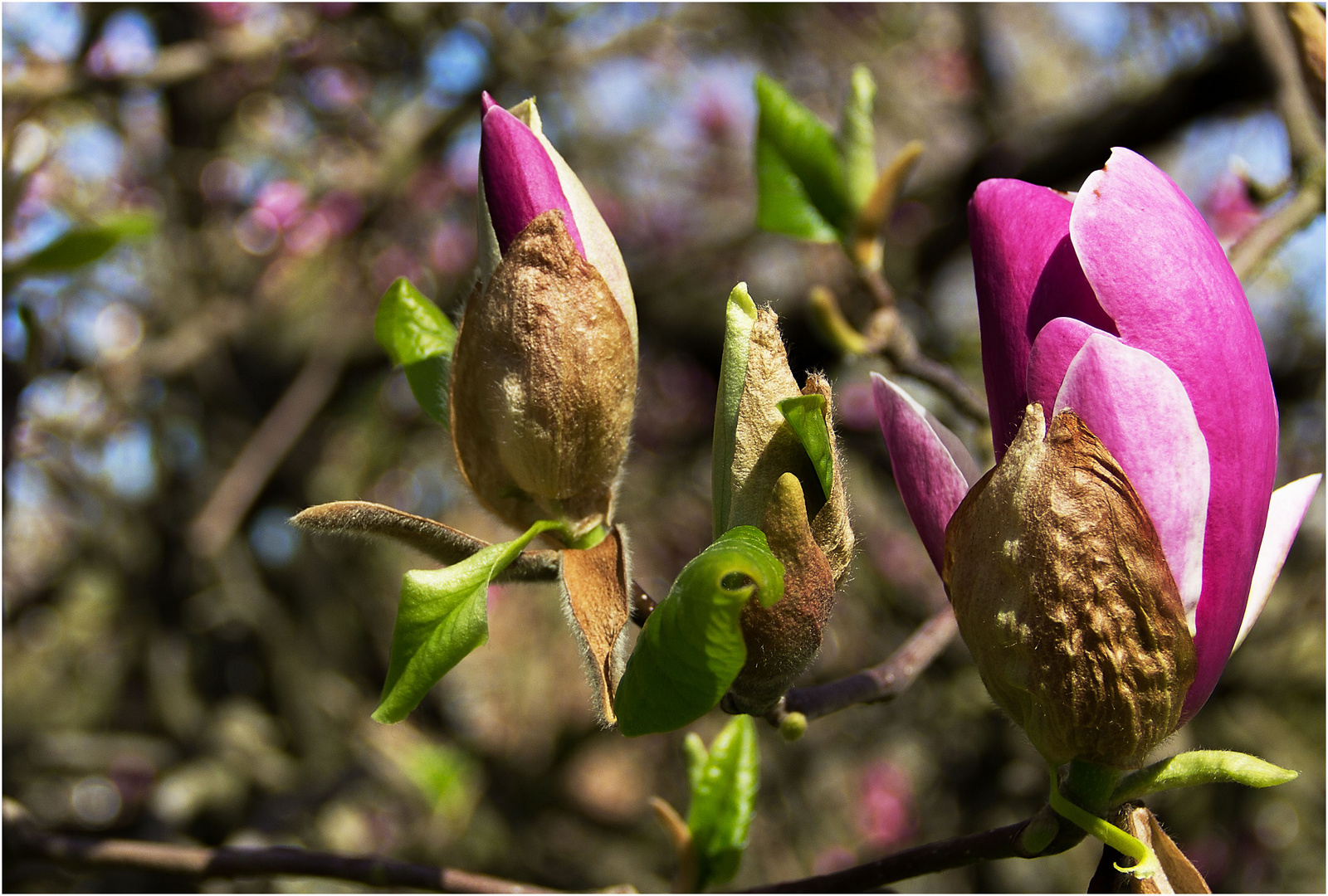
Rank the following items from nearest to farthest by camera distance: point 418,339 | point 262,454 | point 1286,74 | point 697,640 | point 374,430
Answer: point 697,640, point 418,339, point 1286,74, point 262,454, point 374,430

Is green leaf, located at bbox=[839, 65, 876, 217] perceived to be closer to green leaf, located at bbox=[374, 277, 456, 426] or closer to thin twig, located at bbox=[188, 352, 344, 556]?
green leaf, located at bbox=[374, 277, 456, 426]

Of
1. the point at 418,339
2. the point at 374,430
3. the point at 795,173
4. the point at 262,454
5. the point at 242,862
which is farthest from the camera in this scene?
the point at 374,430

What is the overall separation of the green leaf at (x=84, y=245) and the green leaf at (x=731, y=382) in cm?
58

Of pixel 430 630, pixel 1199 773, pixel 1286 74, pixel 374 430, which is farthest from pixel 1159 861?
pixel 374 430

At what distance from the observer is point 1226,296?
1.52 ft

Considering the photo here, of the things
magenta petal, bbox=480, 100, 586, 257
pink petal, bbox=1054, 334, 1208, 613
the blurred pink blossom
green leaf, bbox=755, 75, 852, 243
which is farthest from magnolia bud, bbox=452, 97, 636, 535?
the blurred pink blossom

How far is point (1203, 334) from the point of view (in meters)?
0.45

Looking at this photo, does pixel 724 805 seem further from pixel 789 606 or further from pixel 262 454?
pixel 262 454

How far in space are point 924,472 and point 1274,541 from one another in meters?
0.20

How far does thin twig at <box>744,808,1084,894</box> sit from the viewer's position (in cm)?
51

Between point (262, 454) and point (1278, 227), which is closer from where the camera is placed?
point (1278, 227)

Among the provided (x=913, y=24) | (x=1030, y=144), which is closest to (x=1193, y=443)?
(x=1030, y=144)

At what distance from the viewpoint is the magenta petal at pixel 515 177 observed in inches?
20.5

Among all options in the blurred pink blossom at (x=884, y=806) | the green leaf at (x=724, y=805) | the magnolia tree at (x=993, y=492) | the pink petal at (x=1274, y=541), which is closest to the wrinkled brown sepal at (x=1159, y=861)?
the magnolia tree at (x=993, y=492)
